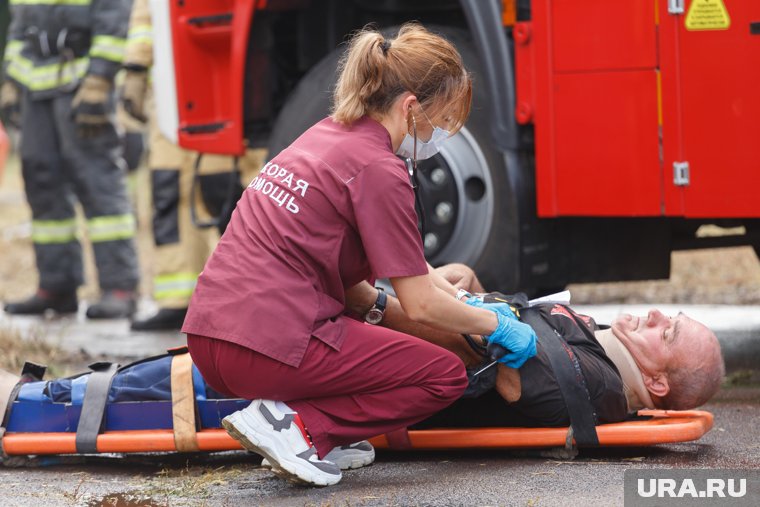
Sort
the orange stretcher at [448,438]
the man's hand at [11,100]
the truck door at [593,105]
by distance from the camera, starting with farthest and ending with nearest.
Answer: the man's hand at [11,100] → the truck door at [593,105] → the orange stretcher at [448,438]

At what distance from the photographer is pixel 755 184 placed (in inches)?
154

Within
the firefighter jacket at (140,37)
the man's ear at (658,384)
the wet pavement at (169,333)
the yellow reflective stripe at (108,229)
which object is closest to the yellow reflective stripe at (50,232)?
the yellow reflective stripe at (108,229)

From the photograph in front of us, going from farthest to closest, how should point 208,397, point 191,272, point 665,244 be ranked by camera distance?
point 191,272 → point 665,244 → point 208,397

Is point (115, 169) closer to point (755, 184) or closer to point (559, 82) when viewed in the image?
point (559, 82)

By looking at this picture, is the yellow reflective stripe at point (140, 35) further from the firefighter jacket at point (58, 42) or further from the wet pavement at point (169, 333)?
the wet pavement at point (169, 333)

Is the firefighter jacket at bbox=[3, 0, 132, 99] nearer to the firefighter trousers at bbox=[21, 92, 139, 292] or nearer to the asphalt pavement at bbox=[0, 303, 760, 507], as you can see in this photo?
the firefighter trousers at bbox=[21, 92, 139, 292]

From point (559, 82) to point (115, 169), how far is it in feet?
12.5

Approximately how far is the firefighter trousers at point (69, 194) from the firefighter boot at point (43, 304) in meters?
0.04

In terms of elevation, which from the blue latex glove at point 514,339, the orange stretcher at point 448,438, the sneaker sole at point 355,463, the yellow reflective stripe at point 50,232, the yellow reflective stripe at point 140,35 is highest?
the yellow reflective stripe at point 140,35

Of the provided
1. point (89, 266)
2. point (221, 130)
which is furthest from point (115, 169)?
point (89, 266)

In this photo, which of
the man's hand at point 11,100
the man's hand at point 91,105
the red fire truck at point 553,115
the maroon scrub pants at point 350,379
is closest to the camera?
the maroon scrub pants at point 350,379

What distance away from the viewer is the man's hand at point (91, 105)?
696 cm

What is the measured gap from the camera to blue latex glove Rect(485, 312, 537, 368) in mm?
3170

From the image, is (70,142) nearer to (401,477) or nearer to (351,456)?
(351,456)
